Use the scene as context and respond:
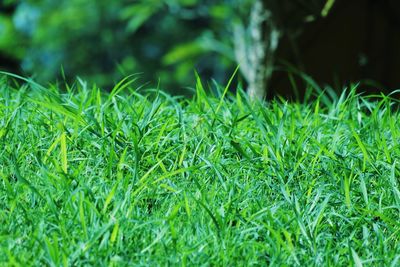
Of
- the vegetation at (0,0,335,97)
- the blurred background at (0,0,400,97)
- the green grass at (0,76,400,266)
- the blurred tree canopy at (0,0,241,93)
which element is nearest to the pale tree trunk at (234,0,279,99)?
the blurred background at (0,0,400,97)

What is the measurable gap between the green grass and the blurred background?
428 millimetres

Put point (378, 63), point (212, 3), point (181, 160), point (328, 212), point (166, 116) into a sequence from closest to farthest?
point (328, 212), point (181, 160), point (166, 116), point (378, 63), point (212, 3)

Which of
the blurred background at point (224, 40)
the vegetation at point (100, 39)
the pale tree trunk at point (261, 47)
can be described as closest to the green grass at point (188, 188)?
the blurred background at point (224, 40)

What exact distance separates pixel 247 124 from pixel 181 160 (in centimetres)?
48

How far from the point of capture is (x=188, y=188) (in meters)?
2.29

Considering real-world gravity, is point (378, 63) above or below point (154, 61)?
above

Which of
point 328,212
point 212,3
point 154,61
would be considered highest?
point 328,212

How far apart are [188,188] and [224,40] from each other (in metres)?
7.64

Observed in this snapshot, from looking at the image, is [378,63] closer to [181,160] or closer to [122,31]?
[181,160]

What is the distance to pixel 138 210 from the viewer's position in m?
2.12

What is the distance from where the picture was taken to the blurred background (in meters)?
5.80

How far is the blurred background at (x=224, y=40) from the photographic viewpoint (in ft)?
19.0

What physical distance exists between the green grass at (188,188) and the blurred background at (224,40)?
428mm

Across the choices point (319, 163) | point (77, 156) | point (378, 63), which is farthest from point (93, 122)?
point (378, 63)
